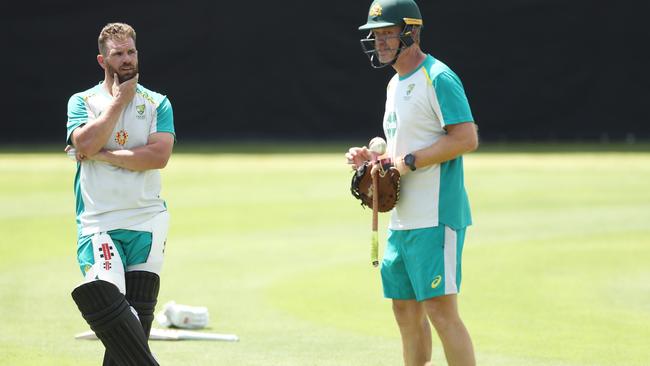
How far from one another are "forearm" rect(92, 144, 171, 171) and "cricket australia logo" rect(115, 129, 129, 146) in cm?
8

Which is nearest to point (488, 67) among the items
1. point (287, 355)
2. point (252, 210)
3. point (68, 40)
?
point (68, 40)

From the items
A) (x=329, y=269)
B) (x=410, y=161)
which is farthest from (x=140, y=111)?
(x=329, y=269)

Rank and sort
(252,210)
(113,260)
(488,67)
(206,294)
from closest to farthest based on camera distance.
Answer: (113,260)
(206,294)
(252,210)
(488,67)

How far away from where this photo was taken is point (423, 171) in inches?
230

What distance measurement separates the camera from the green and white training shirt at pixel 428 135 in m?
5.69

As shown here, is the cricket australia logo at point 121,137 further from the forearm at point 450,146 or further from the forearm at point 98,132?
the forearm at point 450,146

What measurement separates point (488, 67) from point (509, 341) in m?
18.5

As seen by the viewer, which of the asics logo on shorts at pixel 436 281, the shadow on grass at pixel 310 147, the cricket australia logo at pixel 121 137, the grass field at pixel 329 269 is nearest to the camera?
the asics logo on shorts at pixel 436 281

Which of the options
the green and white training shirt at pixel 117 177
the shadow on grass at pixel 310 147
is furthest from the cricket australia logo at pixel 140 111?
the shadow on grass at pixel 310 147

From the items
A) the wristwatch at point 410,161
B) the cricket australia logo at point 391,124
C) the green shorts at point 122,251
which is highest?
the cricket australia logo at point 391,124

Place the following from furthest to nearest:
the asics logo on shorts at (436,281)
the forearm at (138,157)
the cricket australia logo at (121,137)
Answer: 1. the cricket australia logo at (121,137)
2. the forearm at (138,157)
3. the asics logo on shorts at (436,281)

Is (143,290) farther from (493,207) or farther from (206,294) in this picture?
(493,207)

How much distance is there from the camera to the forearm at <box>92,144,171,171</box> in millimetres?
5789

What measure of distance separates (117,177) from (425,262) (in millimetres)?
1699
